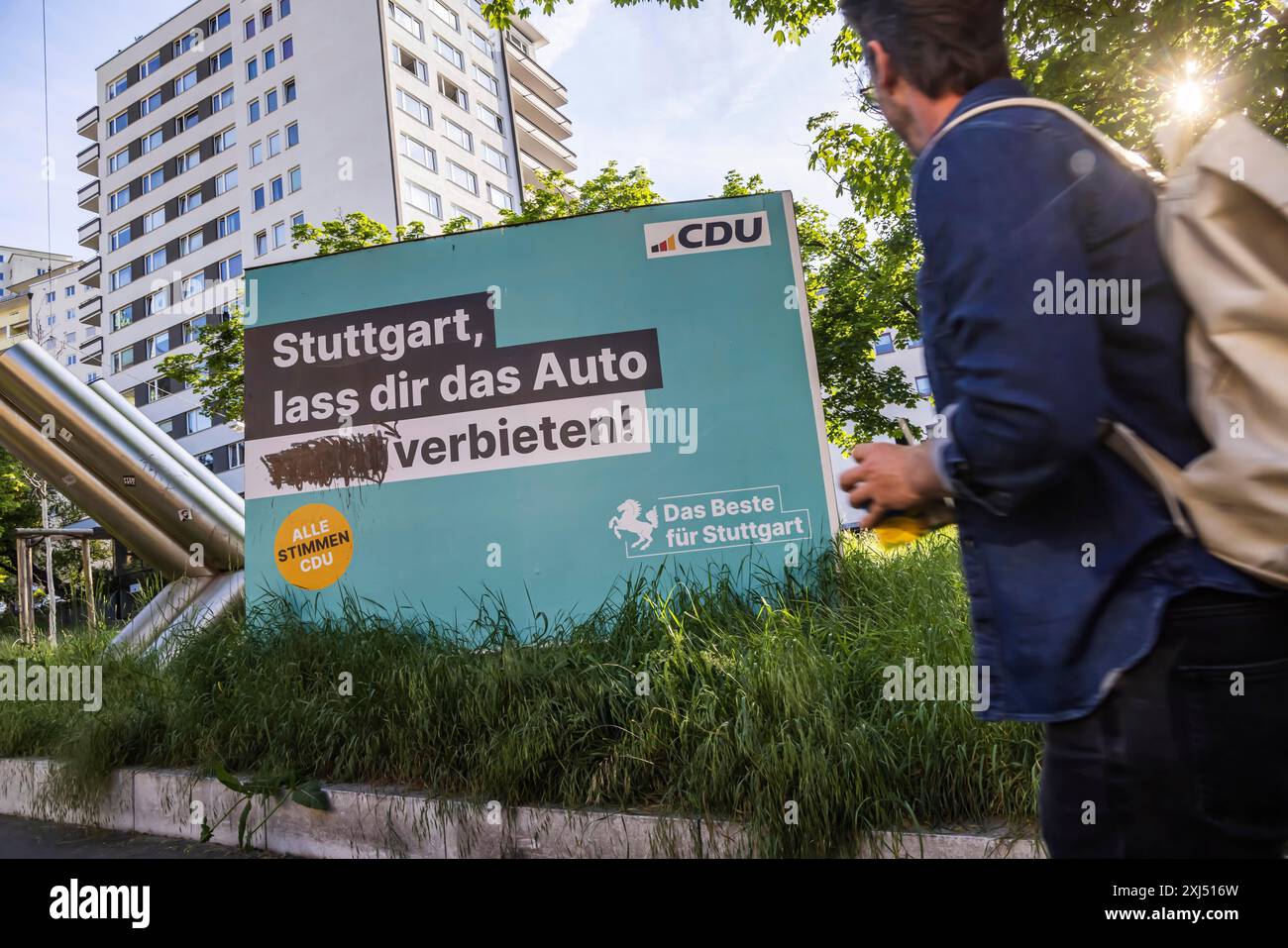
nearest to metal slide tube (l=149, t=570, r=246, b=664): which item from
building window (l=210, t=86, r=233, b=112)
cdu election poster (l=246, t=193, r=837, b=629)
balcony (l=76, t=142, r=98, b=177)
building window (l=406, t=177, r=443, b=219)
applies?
cdu election poster (l=246, t=193, r=837, b=629)

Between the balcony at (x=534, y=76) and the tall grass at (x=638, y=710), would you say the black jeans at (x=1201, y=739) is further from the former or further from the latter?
the balcony at (x=534, y=76)

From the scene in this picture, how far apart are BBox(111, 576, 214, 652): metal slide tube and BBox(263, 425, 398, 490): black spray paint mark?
1657 mm

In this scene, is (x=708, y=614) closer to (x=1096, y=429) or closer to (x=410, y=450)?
(x=410, y=450)

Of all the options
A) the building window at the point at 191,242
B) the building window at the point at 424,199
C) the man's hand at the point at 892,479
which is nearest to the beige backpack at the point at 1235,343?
the man's hand at the point at 892,479

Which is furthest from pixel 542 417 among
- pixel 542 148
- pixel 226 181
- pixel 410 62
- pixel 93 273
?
pixel 93 273

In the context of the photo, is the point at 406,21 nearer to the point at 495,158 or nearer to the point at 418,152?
the point at 418,152

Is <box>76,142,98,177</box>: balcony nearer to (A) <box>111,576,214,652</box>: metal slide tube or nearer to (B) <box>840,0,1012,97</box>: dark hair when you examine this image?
(A) <box>111,576,214,652</box>: metal slide tube

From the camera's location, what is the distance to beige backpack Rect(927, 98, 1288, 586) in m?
1.29

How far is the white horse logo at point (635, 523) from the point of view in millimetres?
6039

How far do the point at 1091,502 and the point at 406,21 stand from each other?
57.7 m

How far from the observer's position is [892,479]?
1578 millimetres

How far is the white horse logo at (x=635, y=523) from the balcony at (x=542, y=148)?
5891 cm

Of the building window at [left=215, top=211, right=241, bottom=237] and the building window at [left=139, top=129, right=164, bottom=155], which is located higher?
the building window at [left=139, top=129, right=164, bottom=155]
